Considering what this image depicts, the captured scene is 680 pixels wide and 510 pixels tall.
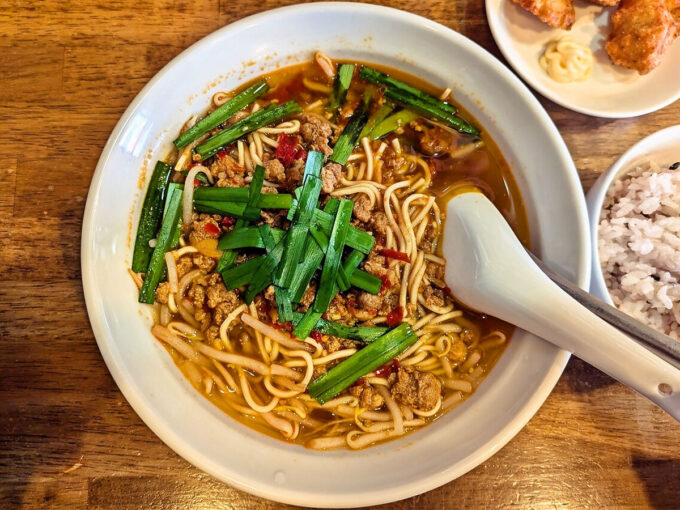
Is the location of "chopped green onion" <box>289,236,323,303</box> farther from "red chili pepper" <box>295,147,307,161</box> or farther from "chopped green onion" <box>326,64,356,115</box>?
"chopped green onion" <box>326,64,356,115</box>

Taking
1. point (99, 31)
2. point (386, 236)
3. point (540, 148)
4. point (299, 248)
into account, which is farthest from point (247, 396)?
point (99, 31)

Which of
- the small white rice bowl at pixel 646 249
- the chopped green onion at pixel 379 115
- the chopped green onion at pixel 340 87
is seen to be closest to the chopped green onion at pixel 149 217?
the chopped green onion at pixel 340 87

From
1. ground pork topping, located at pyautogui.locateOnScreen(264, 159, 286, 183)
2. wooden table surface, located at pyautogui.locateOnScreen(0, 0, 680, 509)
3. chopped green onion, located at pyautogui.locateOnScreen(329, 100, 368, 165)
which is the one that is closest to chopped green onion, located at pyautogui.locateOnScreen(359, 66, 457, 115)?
chopped green onion, located at pyautogui.locateOnScreen(329, 100, 368, 165)

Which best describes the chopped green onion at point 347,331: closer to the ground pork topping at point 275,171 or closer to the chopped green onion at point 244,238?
the chopped green onion at point 244,238

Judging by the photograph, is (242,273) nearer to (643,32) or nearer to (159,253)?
(159,253)

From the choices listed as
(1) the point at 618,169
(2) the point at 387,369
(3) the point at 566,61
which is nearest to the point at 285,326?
(2) the point at 387,369
